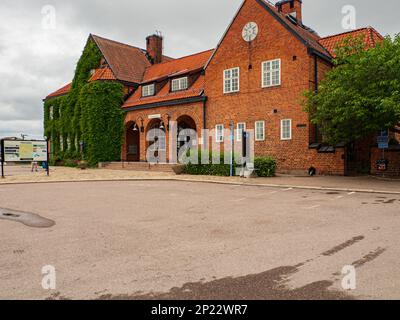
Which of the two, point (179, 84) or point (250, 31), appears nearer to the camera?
point (250, 31)

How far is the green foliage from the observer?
3086 cm

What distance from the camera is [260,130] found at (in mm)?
23109

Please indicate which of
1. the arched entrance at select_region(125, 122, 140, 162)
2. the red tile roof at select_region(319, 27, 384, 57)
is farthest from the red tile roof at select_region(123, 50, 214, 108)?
the red tile roof at select_region(319, 27, 384, 57)

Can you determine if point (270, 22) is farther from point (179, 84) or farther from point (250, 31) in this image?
point (179, 84)

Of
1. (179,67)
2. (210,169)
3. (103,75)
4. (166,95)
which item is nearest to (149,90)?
(166,95)

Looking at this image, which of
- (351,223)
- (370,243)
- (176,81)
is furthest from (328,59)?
(370,243)

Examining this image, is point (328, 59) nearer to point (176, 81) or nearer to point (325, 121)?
point (325, 121)

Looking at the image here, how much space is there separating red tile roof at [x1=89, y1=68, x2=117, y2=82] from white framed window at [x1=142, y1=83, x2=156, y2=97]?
9.97 ft

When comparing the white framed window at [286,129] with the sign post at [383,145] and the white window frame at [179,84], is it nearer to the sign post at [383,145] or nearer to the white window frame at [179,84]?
the sign post at [383,145]

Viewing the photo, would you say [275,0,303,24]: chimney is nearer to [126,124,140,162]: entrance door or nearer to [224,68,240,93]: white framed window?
[224,68,240,93]: white framed window

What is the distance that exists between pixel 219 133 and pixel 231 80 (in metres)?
4.08

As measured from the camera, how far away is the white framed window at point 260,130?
22.9m

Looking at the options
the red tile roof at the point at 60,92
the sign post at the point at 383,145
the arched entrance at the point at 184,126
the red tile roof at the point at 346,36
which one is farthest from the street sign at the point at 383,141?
the red tile roof at the point at 60,92

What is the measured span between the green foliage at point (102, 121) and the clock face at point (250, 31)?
1371 centimetres
